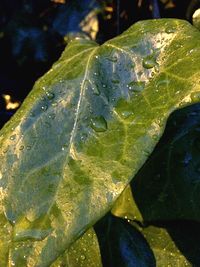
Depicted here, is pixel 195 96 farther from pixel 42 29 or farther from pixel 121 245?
pixel 42 29

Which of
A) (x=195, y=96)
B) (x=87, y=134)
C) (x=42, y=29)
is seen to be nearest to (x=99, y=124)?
(x=87, y=134)

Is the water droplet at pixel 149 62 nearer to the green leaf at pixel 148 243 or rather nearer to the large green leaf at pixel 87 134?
the large green leaf at pixel 87 134

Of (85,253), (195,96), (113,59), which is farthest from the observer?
(85,253)

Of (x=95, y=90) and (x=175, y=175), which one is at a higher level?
(x=95, y=90)

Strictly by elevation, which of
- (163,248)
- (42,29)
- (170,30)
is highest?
(170,30)

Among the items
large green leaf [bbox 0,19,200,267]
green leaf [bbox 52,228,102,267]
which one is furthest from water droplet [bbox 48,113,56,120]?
green leaf [bbox 52,228,102,267]

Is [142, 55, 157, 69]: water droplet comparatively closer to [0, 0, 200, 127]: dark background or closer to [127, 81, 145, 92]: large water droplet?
[127, 81, 145, 92]: large water droplet
